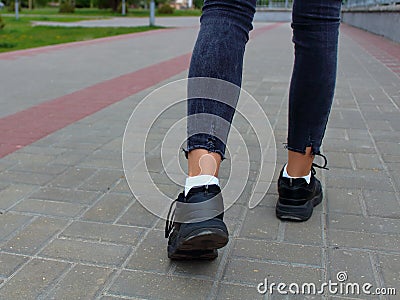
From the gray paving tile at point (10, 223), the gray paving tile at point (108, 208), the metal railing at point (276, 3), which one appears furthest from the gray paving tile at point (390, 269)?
the metal railing at point (276, 3)

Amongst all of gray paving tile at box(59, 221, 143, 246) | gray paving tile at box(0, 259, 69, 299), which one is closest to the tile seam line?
gray paving tile at box(59, 221, 143, 246)

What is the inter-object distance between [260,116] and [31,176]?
74.5 inches

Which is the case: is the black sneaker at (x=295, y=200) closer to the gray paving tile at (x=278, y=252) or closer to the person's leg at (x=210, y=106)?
the gray paving tile at (x=278, y=252)

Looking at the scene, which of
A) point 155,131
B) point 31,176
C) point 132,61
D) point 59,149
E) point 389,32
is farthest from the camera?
point 389,32

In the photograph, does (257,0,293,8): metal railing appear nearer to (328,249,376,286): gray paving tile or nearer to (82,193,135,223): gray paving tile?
(82,193,135,223): gray paving tile

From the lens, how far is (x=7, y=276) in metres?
1.63

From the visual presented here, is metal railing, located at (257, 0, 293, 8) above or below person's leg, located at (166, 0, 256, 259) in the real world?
above

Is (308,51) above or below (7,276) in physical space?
above

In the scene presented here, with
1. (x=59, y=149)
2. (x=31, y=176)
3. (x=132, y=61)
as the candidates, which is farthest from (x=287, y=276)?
(x=132, y=61)

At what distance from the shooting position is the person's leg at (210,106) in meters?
1.58

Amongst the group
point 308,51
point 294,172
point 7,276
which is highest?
point 308,51

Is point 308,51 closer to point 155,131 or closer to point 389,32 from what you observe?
point 155,131

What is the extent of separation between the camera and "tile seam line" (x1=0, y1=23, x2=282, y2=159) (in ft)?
11.1

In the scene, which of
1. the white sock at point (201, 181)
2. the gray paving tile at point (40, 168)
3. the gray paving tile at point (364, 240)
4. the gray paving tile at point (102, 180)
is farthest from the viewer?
the gray paving tile at point (40, 168)
